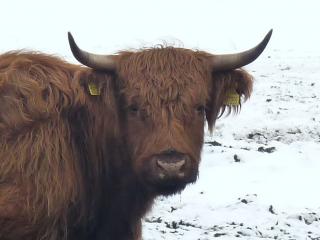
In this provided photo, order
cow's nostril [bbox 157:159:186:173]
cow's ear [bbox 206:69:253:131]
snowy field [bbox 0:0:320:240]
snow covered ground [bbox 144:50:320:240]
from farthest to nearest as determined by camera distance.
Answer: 1. snowy field [bbox 0:0:320:240]
2. snow covered ground [bbox 144:50:320:240]
3. cow's ear [bbox 206:69:253:131]
4. cow's nostril [bbox 157:159:186:173]

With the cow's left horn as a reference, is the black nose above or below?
below

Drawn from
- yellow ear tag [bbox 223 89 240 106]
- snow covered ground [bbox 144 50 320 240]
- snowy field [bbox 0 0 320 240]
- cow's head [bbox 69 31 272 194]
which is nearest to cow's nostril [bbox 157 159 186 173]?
cow's head [bbox 69 31 272 194]

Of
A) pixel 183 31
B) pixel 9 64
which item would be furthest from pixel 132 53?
pixel 183 31

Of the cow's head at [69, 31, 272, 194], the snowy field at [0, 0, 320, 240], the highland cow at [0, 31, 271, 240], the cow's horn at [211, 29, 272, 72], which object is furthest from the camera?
the snowy field at [0, 0, 320, 240]

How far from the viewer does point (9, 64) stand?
19.9 feet

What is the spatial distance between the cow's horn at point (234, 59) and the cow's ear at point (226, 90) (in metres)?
0.08

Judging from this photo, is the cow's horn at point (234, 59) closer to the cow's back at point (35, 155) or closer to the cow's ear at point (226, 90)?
the cow's ear at point (226, 90)

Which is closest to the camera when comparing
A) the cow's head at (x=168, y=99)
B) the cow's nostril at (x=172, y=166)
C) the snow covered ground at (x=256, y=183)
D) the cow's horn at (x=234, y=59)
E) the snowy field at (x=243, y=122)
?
the cow's nostril at (x=172, y=166)

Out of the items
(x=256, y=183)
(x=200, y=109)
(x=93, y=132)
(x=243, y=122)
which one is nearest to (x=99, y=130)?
(x=93, y=132)

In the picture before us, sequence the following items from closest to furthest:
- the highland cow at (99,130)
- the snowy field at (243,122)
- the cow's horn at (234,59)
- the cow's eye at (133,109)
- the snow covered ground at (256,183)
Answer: the highland cow at (99,130)
the cow's eye at (133,109)
the cow's horn at (234,59)
the snow covered ground at (256,183)
the snowy field at (243,122)

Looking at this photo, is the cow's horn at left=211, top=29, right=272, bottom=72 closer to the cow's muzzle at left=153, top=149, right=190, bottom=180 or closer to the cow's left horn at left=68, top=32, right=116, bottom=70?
the cow's left horn at left=68, top=32, right=116, bottom=70

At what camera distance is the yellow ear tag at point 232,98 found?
616 centimetres

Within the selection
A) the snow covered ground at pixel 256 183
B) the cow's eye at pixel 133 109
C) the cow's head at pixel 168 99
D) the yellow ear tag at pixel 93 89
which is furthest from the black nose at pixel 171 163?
the snow covered ground at pixel 256 183

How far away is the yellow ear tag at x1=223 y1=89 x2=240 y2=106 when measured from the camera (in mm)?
6160
